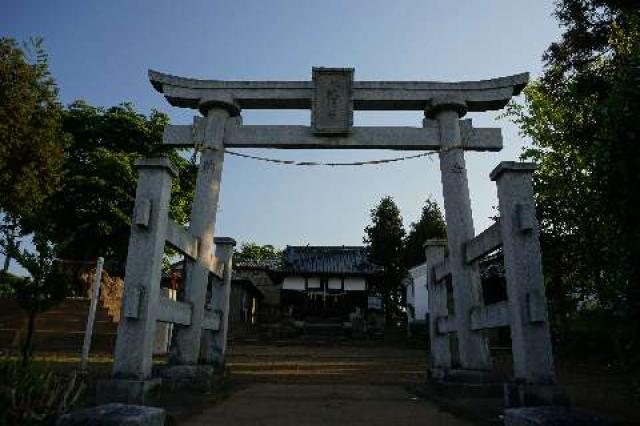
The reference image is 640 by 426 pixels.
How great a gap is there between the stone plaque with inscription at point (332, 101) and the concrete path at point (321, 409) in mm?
4474

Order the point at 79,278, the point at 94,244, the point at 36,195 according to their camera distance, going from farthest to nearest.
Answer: the point at 94,244 → the point at 79,278 → the point at 36,195

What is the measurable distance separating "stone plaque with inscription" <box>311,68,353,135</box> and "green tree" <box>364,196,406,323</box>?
25.6m

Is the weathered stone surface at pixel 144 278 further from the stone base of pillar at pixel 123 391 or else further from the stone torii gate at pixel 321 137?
the stone torii gate at pixel 321 137

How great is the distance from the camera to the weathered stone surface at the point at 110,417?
294cm

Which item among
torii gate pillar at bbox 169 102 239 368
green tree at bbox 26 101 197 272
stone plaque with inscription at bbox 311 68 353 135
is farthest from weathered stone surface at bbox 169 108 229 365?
green tree at bbox 26 101 197 272

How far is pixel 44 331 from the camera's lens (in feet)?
55.3

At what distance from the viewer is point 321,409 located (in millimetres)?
5469

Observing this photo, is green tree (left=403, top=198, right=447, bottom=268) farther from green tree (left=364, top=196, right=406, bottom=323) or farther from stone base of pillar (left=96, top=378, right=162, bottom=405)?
stone base of pillar (left=96, top=378, right=162, bottom=405)

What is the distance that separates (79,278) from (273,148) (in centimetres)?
1649

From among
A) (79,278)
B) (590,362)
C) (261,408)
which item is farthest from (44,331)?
(590,362)

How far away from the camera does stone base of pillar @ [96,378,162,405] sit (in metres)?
4.63

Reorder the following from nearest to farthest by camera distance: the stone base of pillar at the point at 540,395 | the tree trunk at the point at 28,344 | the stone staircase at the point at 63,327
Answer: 1. the stone base of pillar at the point at 540,395
2. the tree trunk at the point at 28,344
3. the stone staircase at the point at 63,327

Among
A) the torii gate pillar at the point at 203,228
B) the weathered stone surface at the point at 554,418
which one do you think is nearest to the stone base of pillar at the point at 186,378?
the torii gate pillar at the point at 203,228

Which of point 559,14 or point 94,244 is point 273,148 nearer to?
point 559,14
